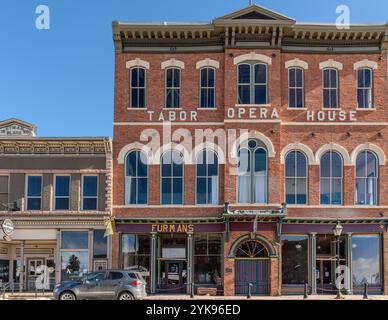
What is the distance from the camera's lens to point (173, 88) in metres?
29.7

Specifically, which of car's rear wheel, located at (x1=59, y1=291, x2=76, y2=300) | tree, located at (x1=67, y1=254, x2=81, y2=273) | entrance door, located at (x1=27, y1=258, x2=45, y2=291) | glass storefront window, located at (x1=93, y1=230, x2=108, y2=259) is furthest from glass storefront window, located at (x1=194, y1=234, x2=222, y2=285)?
car's rear wheel, located at (x1=59, y1=291, x2=76, y2=300)

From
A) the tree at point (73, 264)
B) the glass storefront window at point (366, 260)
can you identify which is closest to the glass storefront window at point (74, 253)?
the tree at point (73, 264)

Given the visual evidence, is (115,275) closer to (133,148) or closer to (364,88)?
(133,148)

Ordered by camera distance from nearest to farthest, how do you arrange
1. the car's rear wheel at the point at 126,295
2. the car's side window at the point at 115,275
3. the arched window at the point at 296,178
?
the car's rear wheel at the point at 126,295 → the car's side window at the point at 115,275 → the arched window at the point at 296,178

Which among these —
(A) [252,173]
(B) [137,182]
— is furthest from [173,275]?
(A) [252,173]

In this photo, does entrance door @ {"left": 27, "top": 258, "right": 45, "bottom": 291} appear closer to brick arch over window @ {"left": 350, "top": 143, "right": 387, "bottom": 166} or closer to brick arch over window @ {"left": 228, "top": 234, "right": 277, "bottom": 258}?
brick arch over window @ {"left": 228, "top": 234, "right": 277, "bottom": 258}

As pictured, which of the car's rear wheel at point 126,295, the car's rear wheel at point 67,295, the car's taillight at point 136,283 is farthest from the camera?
the car's taillight at point 136,283

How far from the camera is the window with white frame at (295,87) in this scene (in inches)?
1171

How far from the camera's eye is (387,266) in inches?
1128

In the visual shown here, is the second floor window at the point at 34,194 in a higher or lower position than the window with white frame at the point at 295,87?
lower

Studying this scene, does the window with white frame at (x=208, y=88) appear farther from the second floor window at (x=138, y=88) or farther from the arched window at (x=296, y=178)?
the arched window at (x=296, y=178)

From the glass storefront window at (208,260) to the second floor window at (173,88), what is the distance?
7.48 m
